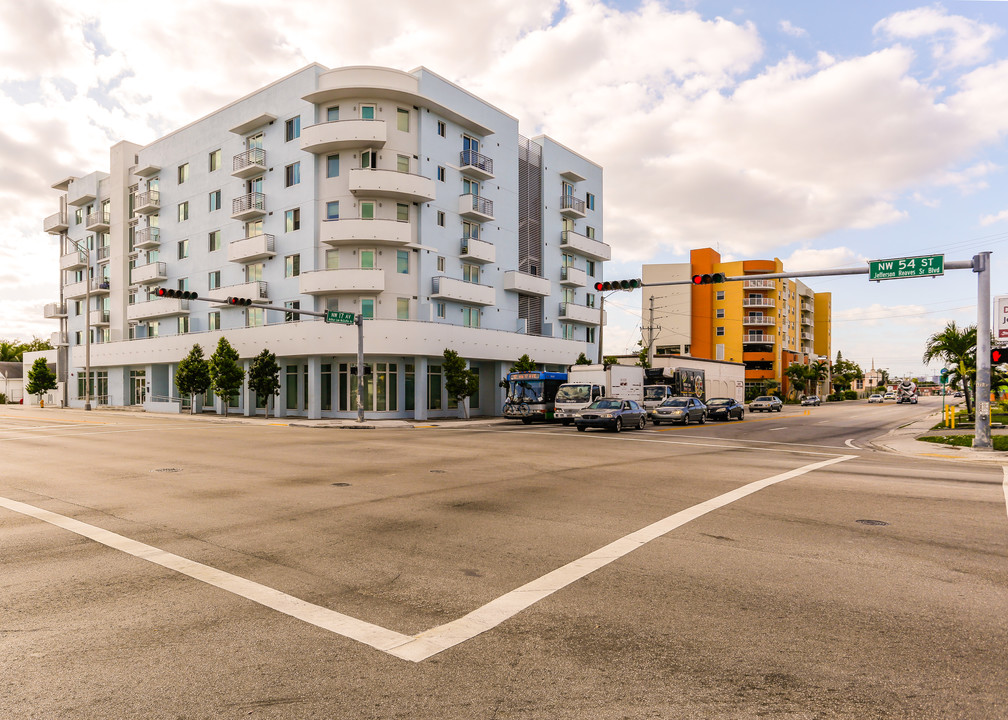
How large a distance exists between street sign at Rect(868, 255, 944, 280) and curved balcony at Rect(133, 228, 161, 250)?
172ft

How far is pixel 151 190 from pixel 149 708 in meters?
58.1

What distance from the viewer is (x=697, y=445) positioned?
21672 millimetres

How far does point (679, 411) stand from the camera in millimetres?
34375

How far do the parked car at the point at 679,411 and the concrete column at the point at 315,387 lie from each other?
2019cm

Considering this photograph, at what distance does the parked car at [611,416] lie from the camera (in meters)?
28.0

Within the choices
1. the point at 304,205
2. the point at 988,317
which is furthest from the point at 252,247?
the point at 988,317

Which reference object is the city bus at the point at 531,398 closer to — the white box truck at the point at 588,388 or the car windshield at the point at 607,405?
the white box truck at the point at 588,388

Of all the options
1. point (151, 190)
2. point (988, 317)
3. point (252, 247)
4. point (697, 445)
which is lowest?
point (697, 445)

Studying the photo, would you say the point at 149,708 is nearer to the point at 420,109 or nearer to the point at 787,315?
the point at 420,109

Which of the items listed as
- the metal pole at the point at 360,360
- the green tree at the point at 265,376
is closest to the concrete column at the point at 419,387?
the metal pole at the point at 360,360

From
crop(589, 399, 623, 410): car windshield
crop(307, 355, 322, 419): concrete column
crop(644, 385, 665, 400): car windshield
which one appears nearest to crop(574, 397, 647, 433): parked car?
crop(589, 399, 623, 410): car windshield

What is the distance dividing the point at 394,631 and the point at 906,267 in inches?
819

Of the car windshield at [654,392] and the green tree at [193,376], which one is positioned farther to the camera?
the green tree at [193,376]

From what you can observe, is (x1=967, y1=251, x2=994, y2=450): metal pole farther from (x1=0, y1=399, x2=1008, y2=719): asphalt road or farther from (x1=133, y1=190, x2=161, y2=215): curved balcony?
(x1=133, y1=190, x2=161, y2=215): curved balcony
